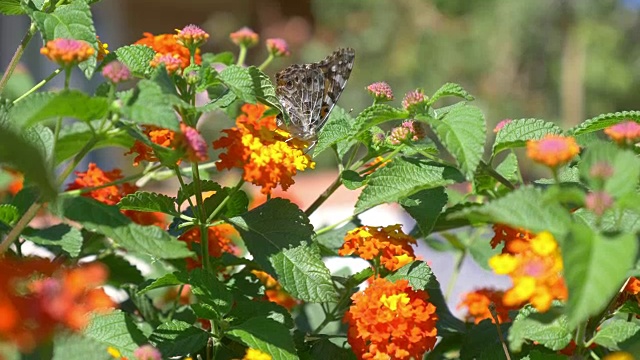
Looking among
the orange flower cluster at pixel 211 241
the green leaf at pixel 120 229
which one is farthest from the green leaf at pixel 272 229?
the green leaf at pixel 120 229

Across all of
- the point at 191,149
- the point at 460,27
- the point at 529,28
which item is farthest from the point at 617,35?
the point at 191,149

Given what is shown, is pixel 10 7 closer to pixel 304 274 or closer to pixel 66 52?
pixel 66 52

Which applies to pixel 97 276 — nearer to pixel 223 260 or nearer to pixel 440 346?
pixel 223 260

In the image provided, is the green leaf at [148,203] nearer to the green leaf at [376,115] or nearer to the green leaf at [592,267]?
the green leaf at [376,115]

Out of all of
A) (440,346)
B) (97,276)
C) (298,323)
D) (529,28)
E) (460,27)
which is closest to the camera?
(97,276)

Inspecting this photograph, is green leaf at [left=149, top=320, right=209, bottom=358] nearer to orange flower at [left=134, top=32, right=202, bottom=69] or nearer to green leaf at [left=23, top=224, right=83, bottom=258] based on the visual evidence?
green leaf at [left=23, top=224, right=83, bottom=258]

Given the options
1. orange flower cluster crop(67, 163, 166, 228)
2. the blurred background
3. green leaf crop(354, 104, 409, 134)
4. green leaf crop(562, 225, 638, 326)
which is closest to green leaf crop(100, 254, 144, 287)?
orange flower cluster crop(67, 163, 166, 228)
